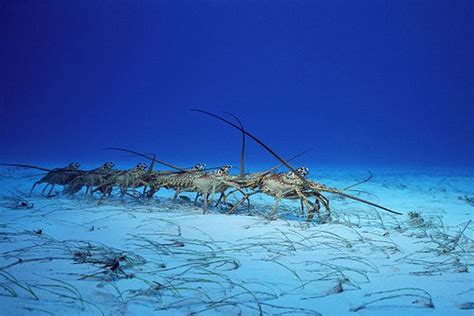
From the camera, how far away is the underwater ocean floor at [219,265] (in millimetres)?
1897

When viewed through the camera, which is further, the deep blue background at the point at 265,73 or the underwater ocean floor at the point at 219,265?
the deep blue background at the point at 265,73

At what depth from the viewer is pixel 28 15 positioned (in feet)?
213

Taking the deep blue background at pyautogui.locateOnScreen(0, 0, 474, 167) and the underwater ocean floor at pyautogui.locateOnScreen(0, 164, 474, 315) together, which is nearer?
the underwater ocean floor at pyautogui.locateOnScreen(0, 164, 474, 315)

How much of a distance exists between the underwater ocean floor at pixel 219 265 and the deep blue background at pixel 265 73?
282 feet

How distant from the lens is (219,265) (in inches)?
102

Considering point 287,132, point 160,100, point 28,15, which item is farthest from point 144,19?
point 287,132

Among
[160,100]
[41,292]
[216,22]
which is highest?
[216,22]

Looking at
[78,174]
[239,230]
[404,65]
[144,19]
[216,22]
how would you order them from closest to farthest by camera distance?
[239,230] → [78,174] → [144,19] → [404,65] → [216,22]

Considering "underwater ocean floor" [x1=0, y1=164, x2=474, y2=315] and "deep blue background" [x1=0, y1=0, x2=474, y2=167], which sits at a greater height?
"deep blue background" [x1=0, y1=0, x2=474, y2=167]

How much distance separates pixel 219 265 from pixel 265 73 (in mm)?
121861

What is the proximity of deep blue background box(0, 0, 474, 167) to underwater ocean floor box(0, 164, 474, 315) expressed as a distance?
85930mm

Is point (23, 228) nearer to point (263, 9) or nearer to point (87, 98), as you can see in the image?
point (87, 98)

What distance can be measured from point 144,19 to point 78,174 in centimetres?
11242

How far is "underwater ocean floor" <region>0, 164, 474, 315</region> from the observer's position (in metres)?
1.90
